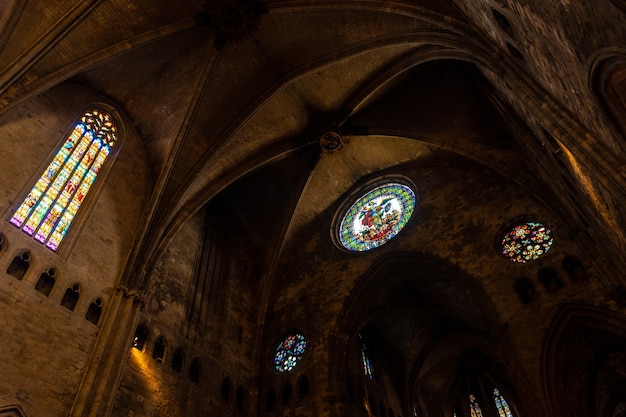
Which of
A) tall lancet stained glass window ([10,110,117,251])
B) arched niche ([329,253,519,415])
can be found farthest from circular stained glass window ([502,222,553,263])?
tall lancet stained glass window ([10,110,117,251])

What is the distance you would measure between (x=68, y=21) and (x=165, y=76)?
2927mm

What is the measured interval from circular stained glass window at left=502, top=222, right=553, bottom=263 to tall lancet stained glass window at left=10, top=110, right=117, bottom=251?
32.1 ft

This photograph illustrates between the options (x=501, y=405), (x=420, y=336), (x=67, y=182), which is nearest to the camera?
(x=67, y=182)

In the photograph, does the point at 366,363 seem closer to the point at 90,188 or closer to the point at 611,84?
the point at 90,188

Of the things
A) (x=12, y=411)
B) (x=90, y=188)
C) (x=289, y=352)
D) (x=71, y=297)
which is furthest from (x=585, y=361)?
(x=90, y=188)

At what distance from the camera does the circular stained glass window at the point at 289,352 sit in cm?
1321

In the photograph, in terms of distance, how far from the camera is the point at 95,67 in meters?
12.0

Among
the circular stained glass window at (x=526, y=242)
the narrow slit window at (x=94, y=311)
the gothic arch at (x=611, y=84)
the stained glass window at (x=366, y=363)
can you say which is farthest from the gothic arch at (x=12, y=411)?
the circular stained glass window at (x=526, y=242)

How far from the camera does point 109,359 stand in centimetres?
922

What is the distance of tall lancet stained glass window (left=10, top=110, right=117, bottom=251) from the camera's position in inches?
378

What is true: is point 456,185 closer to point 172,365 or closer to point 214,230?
point 214,230

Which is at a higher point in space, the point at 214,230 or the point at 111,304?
the point at 214,230

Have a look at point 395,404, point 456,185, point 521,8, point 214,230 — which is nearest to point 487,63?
point 521,8

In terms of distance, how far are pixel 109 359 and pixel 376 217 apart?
8570 millimetres
